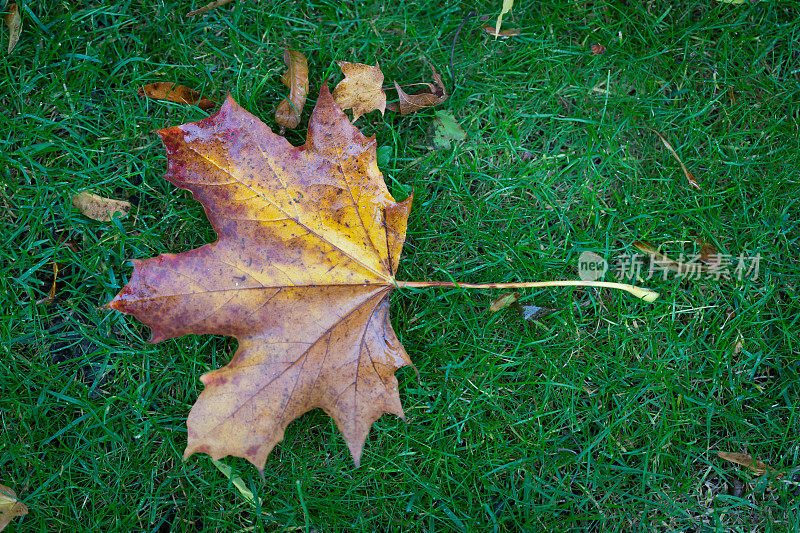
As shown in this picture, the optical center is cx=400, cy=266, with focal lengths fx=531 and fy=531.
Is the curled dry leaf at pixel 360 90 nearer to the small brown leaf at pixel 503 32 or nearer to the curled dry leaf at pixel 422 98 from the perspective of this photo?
the curled dry leaf at pixel 422 98

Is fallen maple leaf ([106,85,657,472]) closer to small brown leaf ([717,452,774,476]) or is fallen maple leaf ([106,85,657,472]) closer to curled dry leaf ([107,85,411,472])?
curled dry leaf ([107,85,411,472])

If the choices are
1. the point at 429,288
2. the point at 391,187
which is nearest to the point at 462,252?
the point at 429,288

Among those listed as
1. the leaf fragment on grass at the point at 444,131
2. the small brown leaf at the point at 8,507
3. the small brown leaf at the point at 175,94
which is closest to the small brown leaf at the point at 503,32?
the leaf fragment on grass at the point at 444,131

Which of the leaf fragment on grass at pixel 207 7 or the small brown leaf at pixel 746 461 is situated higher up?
the leaf fragment on grass at pixel 207 7

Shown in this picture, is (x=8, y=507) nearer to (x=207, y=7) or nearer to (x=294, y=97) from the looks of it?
(x=294, y=97)

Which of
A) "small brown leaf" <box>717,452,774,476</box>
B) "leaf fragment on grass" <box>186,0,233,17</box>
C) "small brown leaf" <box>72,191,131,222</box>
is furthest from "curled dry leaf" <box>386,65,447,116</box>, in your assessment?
"small brown leaf" <box>717,452,774,476</box>

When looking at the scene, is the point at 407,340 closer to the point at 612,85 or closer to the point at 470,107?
the point at 470,107
